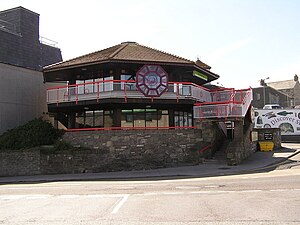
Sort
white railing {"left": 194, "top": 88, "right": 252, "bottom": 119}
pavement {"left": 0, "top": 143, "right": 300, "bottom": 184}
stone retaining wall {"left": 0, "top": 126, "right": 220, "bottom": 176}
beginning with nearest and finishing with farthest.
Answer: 1. pavement {"left": 0, "top": 143, "right": 300, "bottom": 184}
2. stone retaining wall {"left": 0, "top": 126, "right": 220, "bottom": 176}
3. white railing {"left": 194, "top": 88, "right": 252, "bottom": 119}

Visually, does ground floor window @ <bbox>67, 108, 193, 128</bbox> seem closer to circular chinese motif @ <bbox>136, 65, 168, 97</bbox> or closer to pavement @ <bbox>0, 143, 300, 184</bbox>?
circular chinese motif @ <bbox>136, 65, 168, 97</bbox>

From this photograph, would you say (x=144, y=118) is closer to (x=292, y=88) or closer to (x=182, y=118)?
(x=182, y=118)

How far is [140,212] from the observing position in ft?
27.0

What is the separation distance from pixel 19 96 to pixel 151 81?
1174 cm

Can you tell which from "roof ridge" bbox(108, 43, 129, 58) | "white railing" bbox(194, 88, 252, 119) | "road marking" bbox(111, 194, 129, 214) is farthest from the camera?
"roof ridge" bbox(108, 43, 129, 58)

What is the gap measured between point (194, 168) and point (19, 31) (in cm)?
2124

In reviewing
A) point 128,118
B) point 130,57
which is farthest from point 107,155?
point 130,57

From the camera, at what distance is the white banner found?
134 feet

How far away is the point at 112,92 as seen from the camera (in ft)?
73.3

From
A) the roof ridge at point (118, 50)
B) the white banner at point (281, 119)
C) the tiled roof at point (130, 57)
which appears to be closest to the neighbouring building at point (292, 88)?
the white banner at point (281, 119)

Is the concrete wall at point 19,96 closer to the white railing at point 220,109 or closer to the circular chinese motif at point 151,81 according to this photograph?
the circular chinese motif at point 151,81

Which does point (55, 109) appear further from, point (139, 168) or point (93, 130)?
point (139, 168)

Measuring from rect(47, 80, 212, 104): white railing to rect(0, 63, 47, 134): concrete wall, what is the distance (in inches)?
166

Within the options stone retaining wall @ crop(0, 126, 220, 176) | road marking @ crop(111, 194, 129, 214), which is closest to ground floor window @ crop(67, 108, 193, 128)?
stone retaining wall @ crop(0, 126, 220, 176)
